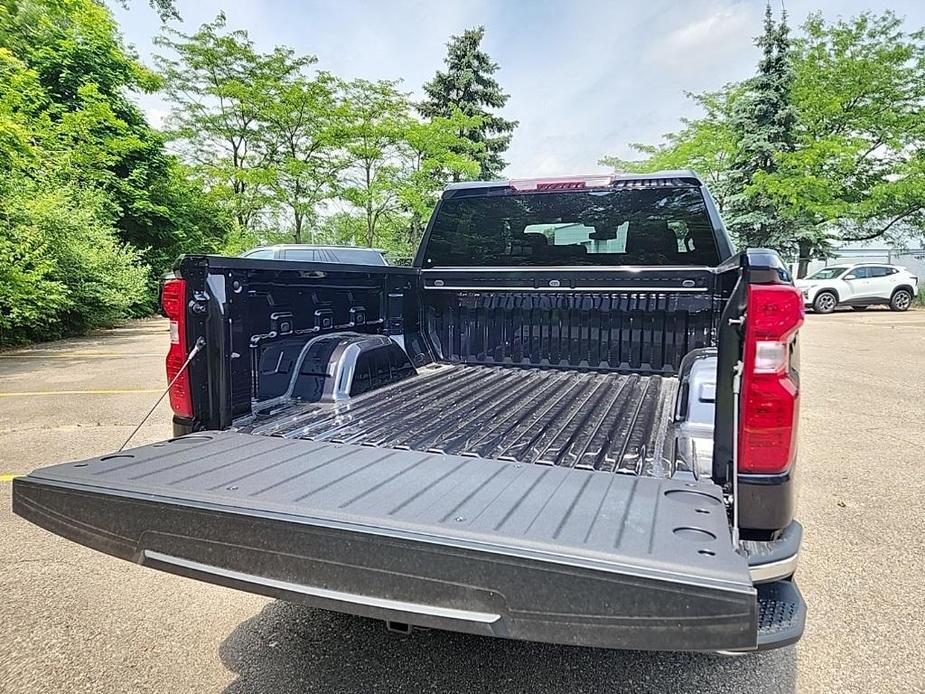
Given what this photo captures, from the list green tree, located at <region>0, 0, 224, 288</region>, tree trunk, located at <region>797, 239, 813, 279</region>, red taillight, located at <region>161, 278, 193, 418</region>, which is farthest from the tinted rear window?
tree trunk, located at <region>797, 239, 813, 279</region>

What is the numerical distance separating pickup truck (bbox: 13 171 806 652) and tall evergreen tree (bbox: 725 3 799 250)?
2034 centimetres

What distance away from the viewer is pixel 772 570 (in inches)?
65.9

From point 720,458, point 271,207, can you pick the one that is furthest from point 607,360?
point 271,207

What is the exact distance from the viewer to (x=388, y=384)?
3.40m

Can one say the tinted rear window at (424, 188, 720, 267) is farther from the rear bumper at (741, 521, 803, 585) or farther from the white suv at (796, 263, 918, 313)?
the white suv at (796, 263, 918, 313)

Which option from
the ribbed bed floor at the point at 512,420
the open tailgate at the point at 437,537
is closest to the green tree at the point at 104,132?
the ribbed bed floor at the point at 512,420

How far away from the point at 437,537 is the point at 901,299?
23.1 metres

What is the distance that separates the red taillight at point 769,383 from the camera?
1673mm

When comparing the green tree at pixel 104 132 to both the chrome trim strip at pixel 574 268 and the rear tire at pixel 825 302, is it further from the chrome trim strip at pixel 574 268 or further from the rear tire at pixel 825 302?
the rear tire at pixel 825 302


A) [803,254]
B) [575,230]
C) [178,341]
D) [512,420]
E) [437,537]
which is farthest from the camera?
[803,254]

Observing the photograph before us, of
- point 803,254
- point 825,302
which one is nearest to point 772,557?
point 825,302

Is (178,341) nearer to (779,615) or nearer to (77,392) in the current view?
(779,615)

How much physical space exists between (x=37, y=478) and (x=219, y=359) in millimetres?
813

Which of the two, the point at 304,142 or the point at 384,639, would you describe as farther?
the point at 304,142
